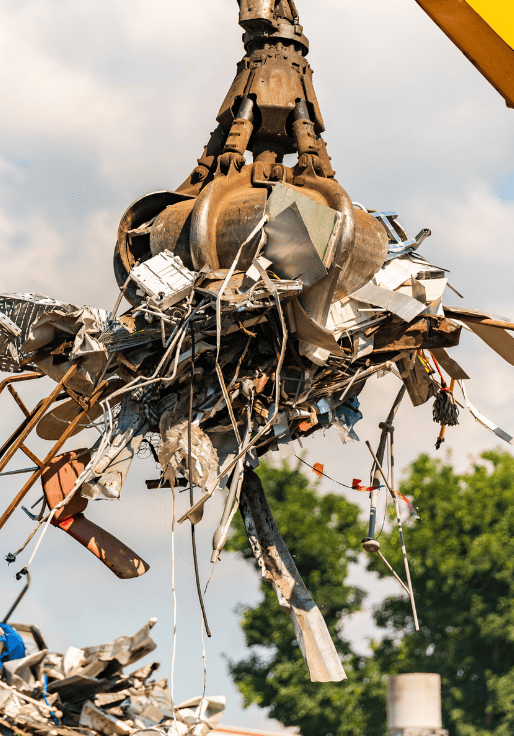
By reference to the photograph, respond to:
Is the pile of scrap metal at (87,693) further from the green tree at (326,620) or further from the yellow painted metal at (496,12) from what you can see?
the green tree at (326,620)

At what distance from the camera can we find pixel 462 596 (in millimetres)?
24109

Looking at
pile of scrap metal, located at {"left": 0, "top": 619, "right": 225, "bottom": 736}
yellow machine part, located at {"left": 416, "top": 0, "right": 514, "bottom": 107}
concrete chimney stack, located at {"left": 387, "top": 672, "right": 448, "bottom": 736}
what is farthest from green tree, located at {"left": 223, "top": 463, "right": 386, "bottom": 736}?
yellow machine part, located at {"left": 416, "top": 0, "right": 514, "bottom": 107}

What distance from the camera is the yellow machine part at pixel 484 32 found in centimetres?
632

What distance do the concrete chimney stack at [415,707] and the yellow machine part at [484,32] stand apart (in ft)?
31.1

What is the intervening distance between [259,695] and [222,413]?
16262 millimetres

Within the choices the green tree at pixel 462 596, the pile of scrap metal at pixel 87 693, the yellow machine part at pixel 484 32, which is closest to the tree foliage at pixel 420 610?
the green tree at pixel 462 596

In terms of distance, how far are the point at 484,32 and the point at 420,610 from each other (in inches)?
827

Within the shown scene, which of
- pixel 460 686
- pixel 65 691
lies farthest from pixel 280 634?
pixel 65 691

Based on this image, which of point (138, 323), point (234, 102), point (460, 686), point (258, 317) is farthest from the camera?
point (460, 686)

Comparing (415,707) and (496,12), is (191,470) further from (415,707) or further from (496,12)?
(415,707)

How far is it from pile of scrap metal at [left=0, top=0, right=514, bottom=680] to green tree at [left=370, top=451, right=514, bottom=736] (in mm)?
13914

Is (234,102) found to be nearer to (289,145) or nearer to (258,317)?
(289,145)

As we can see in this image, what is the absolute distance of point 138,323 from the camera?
9.81m

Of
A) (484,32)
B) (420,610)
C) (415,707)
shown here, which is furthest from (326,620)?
(484,32)
